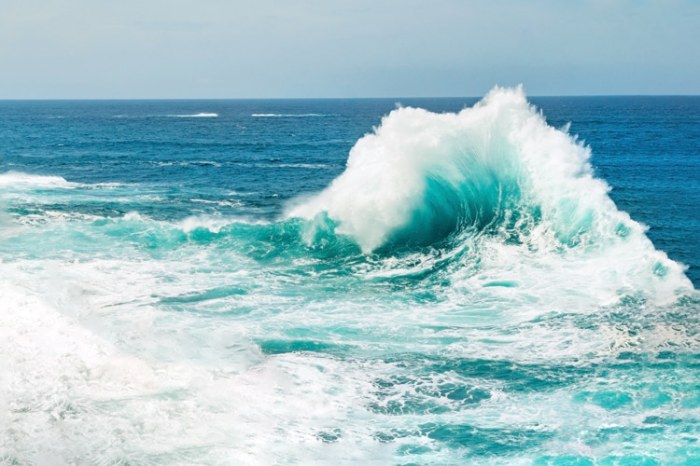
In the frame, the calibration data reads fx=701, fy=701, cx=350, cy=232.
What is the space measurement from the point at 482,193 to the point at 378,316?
9665 millimetres

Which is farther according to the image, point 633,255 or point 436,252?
point 436,252

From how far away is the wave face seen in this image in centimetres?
2231

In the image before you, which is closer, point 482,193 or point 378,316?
point 378,316

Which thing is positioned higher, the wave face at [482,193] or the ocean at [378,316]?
the wave face at [482,193]

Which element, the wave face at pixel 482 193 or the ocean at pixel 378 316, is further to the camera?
the wave face at pixel 482 193

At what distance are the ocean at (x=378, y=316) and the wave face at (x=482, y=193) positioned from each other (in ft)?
0.26

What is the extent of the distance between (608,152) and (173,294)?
4813 cm

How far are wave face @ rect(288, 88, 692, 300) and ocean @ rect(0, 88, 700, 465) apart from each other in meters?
0.08

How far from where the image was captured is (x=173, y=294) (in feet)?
61.7

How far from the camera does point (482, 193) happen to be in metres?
25.4

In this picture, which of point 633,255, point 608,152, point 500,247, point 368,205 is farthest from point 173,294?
point 608,152

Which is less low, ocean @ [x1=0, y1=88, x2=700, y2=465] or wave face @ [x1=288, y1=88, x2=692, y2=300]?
wave face @ [x1=288, y1=88, x2=692, y2=300]

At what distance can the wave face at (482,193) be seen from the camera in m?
22.3

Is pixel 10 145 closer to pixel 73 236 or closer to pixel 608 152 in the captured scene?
pixel 73 236
